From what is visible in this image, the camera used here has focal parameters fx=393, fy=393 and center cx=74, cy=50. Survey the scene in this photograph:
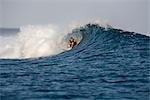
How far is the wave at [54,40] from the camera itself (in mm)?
22719

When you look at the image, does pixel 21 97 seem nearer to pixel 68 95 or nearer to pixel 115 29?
pixel 68 95

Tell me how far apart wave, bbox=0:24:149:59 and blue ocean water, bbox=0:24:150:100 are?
17 cm

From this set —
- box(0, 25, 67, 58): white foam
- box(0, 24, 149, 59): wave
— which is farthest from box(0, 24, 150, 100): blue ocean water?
box(0, 25, 67, 58): white foam

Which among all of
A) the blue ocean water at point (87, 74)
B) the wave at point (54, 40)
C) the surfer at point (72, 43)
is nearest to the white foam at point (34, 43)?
the wave at point (54, 40)

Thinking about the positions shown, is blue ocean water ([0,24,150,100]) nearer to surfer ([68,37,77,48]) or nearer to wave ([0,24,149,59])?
wave ([0,24,149,59])

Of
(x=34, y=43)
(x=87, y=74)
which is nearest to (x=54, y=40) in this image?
(x=34, y=43)

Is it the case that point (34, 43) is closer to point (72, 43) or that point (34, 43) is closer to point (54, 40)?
point (54, 40)

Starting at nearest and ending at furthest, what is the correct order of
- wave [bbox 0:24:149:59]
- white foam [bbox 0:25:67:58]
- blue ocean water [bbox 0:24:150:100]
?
blue ocean water [bbox 0:24:150:100] < wave [bbox 0:24:149:59] < white foam [bbox 0:25:67:58]

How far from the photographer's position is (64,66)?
16984 mm

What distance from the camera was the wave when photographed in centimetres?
2272

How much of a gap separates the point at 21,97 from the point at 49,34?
645 inches

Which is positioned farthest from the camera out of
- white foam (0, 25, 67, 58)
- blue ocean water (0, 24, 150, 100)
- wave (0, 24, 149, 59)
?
white foam (0, 25, 67, 58)

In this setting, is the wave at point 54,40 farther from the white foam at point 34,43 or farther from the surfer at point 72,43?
the surfer at point 72,43

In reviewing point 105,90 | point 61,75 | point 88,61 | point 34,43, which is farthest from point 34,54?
point 105,90
